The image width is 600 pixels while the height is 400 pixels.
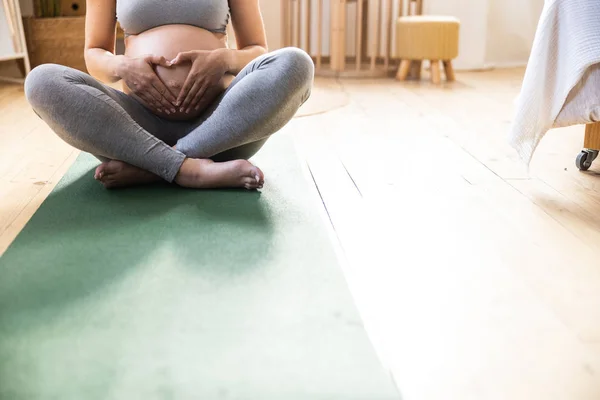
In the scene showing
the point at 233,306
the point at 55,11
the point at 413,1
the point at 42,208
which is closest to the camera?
the point at 233,306

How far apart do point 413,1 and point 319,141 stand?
205cm

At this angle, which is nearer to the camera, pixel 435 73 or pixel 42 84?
pixel 42 84

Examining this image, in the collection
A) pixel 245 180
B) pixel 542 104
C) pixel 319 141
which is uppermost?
pixel 542 104

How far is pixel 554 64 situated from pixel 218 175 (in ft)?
2.58

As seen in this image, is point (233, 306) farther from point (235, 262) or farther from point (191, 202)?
point (191, 202)

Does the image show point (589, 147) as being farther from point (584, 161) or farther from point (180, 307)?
point (180, 307)

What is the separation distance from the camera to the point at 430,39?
3234 mm

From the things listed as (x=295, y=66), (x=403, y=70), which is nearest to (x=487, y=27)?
(x=403, y=70)

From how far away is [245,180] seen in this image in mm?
1283

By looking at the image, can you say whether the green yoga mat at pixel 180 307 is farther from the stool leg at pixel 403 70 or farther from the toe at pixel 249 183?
the stool leg at pixel 403 70

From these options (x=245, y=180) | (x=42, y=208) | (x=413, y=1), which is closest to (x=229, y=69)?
(x=245, y=180)

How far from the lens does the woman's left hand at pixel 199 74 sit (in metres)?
1.28

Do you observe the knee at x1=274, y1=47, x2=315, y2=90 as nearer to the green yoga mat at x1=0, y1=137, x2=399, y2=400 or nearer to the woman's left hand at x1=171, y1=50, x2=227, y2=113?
the woman's left hand at x1=171, y1=50, x2=227, y2=113

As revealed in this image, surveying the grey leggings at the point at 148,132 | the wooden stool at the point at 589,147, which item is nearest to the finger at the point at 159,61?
the grey leggings at the point at 148,132
